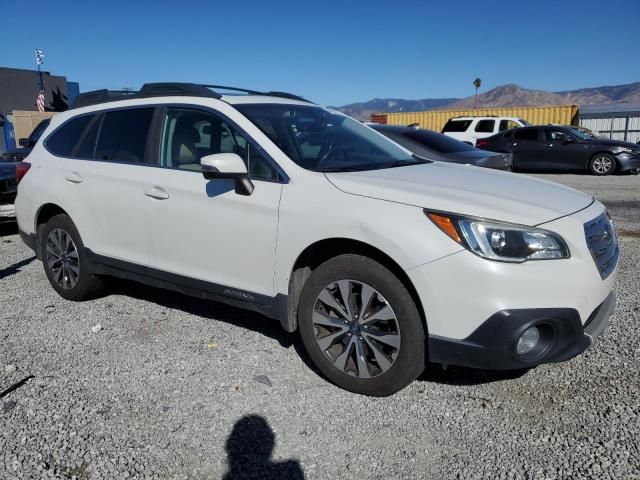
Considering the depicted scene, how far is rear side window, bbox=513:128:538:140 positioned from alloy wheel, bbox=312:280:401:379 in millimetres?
16011

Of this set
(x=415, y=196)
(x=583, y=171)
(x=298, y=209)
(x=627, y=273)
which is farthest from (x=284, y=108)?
(x=583, y=171)

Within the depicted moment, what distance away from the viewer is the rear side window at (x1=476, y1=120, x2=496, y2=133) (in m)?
21.1

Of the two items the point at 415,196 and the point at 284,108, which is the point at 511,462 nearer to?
the point at 415,196

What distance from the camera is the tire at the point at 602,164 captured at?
15.9 m

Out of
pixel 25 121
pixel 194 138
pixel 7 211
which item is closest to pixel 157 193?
pixel 194 138

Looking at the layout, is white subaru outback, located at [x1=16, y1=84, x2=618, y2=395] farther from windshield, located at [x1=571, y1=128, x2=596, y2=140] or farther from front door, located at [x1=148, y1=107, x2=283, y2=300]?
windshield, located at [x1=571, y1=128, x2=596, y2=140]

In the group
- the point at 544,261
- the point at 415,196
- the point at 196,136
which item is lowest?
the point at 544,261

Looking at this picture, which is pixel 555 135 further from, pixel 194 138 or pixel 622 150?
pixel 194 138

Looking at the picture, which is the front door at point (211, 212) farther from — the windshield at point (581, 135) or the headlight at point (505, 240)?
the windshield at point (581, 135)

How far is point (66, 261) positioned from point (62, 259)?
0.05 meters

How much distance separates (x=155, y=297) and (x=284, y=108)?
219 centimetres

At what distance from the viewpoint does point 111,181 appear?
427 cm

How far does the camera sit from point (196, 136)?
13.1 feet

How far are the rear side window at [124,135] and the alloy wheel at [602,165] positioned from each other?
49.7 ft
